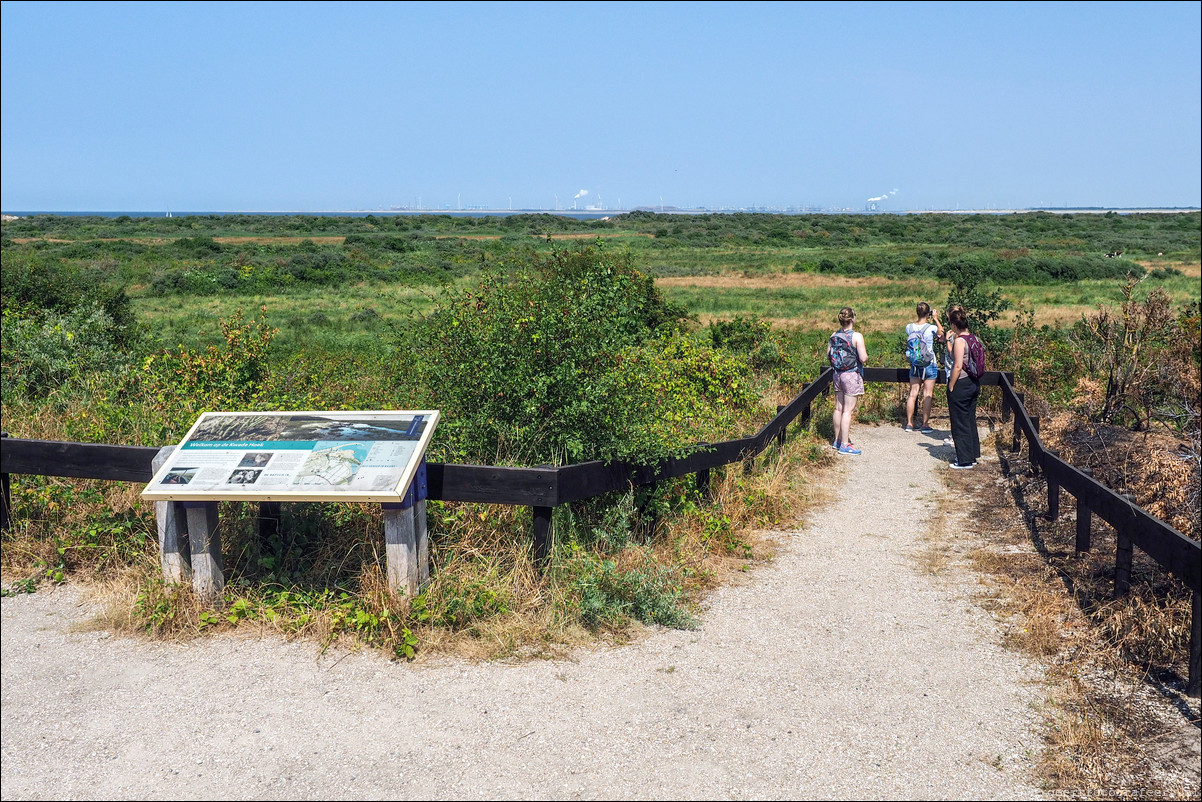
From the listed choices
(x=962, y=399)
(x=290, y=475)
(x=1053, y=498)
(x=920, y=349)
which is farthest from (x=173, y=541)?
(x=920, y=349)

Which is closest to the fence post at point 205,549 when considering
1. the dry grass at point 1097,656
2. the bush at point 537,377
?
the bush at point 537,377

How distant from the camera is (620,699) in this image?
4.12 metres

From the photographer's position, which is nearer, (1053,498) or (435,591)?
(435,591)

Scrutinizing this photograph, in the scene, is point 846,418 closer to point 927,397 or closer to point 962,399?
point 962,399

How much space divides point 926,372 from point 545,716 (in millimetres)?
8481

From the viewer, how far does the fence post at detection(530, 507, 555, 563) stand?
516 centimetres

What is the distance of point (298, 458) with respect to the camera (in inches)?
184

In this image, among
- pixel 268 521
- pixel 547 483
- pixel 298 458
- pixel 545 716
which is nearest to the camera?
pixel 545 716

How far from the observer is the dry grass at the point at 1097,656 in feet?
11.5

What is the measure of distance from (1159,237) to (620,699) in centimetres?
8315

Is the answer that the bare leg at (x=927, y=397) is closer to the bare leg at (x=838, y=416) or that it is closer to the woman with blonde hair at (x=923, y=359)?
the woman with blonde hair at (x=923, y=359)

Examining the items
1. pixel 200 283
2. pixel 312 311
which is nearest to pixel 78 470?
pixel 312 311

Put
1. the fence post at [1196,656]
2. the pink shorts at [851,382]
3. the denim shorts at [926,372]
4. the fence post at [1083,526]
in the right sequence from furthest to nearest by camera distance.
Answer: the denim shorts at [926,372] < the pink shorts at [851,382] < the fence post at [1083,526] < the fence post at [1196,656]

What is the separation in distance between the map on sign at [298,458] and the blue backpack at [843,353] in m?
5.98
